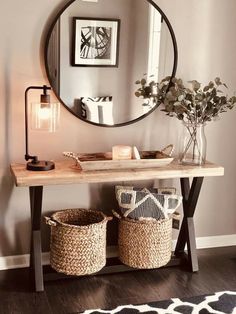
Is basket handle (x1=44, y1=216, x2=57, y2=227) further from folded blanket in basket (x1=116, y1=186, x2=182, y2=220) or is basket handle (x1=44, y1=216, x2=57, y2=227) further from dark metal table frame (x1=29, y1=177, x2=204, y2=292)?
folded blanket in basket (x1=116, y1=186, x2=182, y2=220)

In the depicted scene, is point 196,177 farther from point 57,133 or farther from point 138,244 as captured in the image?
point 57,133

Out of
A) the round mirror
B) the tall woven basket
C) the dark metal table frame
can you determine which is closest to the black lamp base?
the dark metal table frame

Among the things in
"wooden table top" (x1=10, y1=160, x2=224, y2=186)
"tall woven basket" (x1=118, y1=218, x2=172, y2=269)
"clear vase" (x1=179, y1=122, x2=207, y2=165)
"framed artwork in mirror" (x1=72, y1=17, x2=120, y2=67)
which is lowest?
"tall woven basket" (x1=118, y1=218, x2=172, y2=269)

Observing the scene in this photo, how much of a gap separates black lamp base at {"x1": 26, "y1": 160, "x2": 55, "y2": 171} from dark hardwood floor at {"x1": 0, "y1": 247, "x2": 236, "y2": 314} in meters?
0.70

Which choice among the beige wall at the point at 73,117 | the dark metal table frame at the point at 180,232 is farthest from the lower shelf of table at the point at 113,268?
the beige wall at the point at 73,117

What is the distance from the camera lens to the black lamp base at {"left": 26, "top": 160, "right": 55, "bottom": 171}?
Result: 2.70 metres

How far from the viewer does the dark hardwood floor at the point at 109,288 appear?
264 centimetres

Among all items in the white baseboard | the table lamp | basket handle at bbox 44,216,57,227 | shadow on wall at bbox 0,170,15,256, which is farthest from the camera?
the white baseboard

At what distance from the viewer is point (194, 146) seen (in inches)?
119

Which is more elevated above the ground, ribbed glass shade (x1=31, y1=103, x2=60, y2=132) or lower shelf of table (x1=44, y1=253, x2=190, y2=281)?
ribbed glass shade (x1=31, y1=103, x2=60, y2=132)

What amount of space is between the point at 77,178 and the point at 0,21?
985 mm

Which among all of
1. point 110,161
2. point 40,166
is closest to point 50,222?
point 40,166

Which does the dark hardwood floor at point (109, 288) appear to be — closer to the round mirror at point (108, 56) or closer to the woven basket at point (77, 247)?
the woven basket at point (77, 247)

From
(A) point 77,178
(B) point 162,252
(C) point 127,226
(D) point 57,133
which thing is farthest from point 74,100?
(B) point 162,252
